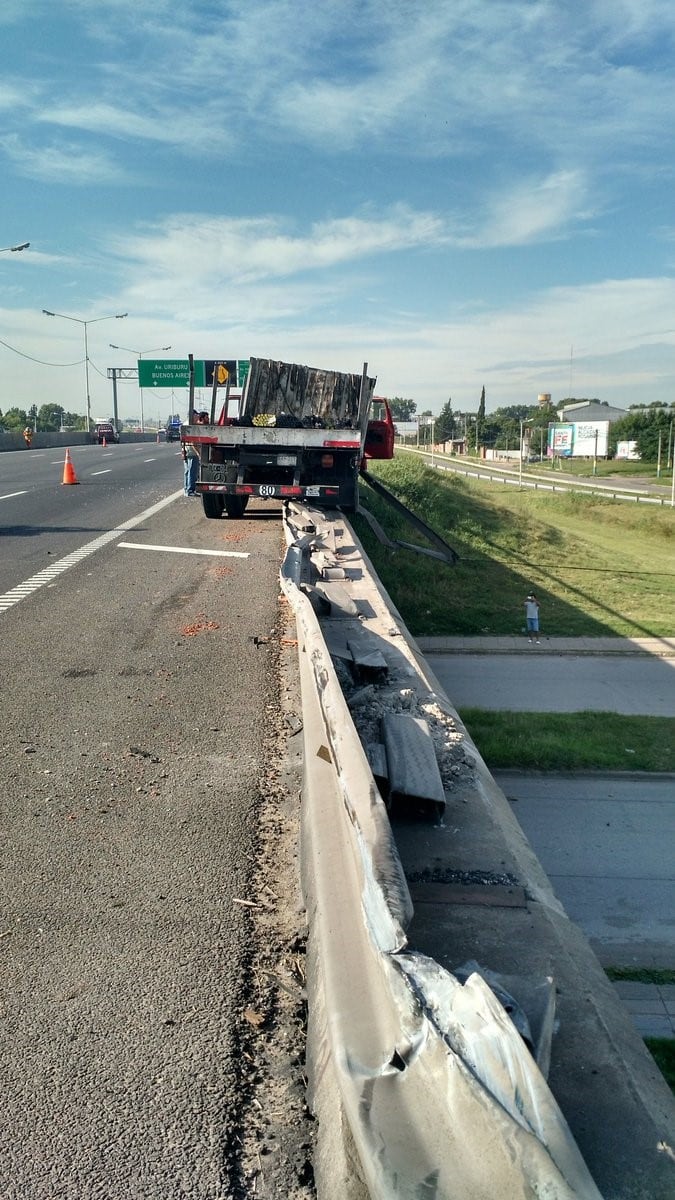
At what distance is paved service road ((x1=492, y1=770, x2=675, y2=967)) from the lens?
9.19m

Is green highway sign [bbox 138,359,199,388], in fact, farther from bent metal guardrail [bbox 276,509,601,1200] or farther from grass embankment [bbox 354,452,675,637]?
bent metal guardrail [bbox 276,509,601,1200]

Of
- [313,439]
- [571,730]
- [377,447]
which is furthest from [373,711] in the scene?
[377,447]

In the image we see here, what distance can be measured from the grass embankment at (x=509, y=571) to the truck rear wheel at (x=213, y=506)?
698 cm

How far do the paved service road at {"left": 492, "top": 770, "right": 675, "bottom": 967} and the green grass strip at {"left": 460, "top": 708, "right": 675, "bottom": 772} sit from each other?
34 centimetres

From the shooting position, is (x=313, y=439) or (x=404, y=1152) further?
(x=313, y=439)

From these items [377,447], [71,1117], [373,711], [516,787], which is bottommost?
[516,787]

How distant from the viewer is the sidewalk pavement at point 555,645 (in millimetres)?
22297

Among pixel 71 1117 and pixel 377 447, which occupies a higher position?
pixel 377 447

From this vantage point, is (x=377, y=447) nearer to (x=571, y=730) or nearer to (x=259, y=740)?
(x=571, y=730)

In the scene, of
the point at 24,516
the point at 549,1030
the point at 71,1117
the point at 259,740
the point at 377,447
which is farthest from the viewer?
the point at 377,447

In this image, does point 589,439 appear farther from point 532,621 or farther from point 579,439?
point 532,621

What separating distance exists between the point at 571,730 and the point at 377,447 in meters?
6.67

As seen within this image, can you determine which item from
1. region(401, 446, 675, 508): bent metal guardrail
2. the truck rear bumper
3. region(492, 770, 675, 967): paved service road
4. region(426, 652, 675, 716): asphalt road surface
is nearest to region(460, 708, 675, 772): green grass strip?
region(492, 770, 675, 967): paved service road

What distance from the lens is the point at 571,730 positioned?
1580 cm
